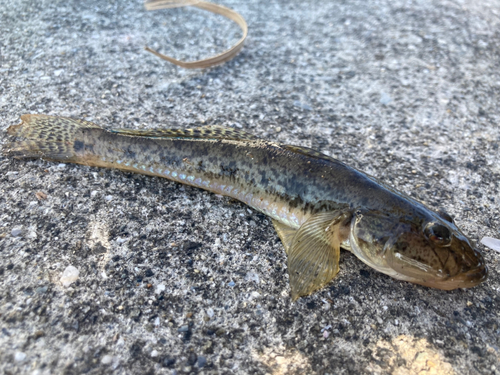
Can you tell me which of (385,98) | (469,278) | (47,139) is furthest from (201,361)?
(385,98)

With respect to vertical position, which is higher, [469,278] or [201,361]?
[469,278]

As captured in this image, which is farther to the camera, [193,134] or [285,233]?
[193,134]

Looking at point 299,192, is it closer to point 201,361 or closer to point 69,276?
point 201,361

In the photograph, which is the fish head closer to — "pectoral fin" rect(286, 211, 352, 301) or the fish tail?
"pectoral fin" rect(286, 211, 352, 301)

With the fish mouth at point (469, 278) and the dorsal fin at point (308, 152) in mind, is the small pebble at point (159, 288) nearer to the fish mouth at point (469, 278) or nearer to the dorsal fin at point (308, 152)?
the dorsal fin at point (308, 152)

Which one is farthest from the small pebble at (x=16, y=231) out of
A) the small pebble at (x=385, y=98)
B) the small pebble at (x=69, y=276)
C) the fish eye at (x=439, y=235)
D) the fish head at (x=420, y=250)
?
the small pebble at (x=385, y=98)

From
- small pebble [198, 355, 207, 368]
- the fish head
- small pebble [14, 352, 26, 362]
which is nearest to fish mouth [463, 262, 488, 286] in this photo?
the fish head

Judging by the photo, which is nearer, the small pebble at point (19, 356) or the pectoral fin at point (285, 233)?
the small pebble at point (19, 356)
